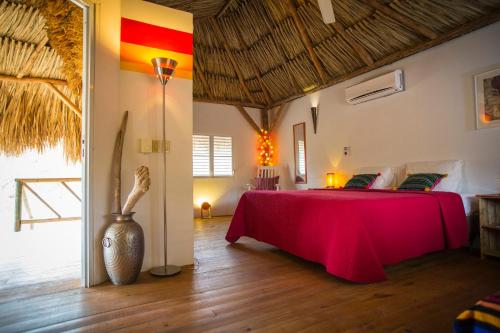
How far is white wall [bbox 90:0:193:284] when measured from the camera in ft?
7.58

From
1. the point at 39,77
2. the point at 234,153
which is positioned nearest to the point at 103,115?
the point at 39,77

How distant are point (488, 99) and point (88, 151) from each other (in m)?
4.12

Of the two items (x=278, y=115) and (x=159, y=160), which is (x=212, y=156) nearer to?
(x=278, y=115)

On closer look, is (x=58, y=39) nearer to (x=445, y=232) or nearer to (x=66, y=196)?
(x=66, y=196)

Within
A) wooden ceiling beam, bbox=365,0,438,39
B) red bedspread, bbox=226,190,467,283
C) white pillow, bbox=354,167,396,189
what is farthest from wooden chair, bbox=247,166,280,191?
wooden ceiling beam, bbox=365,0,438,39

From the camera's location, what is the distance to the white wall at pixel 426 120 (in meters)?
3.16

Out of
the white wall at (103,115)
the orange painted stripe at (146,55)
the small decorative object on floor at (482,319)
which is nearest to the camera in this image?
the small decorative object on floor at (482,319)

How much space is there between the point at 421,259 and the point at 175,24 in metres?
3.39

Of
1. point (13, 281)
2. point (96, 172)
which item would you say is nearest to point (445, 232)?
point (96, 172)

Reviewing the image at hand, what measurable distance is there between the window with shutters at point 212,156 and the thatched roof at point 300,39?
93 cm

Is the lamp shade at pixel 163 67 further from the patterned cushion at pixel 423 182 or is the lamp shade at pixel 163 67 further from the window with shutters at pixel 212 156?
the window with shutters at pixel 212 156

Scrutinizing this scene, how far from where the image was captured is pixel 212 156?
20.7 feet

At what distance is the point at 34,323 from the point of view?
63.9 inches

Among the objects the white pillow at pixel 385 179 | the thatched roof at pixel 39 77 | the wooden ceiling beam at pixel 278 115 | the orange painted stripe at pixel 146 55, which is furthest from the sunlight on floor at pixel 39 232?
the wooden ceiling beam at pixel 278 115
